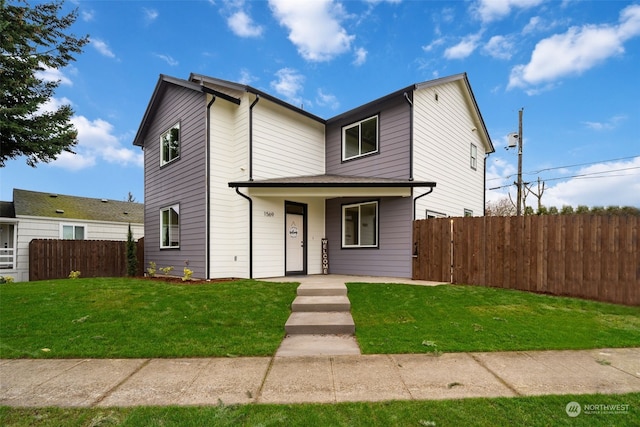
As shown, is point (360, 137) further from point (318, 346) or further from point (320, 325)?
point (318, 346)

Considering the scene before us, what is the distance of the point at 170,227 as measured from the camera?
37.2ft

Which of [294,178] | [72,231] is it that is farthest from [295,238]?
[72,231]

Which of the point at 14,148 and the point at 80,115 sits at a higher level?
the point at 80,115

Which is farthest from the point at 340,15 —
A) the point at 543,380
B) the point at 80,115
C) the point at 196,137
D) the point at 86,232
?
the point at 86,232

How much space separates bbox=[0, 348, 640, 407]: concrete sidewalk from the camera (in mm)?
2957

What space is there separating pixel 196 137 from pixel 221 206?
7.83ft

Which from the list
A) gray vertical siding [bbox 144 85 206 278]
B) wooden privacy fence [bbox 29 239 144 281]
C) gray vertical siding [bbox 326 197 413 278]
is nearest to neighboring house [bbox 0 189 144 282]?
wooden privacy fence [bbox 29 239 144 281]

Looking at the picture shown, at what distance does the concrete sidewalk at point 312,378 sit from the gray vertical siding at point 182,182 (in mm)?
5778

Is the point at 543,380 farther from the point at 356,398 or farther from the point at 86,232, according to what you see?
the point at 86,232

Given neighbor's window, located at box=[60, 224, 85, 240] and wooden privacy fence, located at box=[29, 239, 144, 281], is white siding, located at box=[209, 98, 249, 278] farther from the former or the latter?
neighbor's window, located at box=[60, 224, 85, 240]

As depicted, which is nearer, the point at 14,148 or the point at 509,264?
the point at 509,264

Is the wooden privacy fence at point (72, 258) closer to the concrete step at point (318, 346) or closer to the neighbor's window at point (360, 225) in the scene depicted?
the neighbor's window at point (360, 225)

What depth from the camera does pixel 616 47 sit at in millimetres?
12023

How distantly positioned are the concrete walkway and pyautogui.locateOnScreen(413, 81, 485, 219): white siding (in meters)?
6.18
